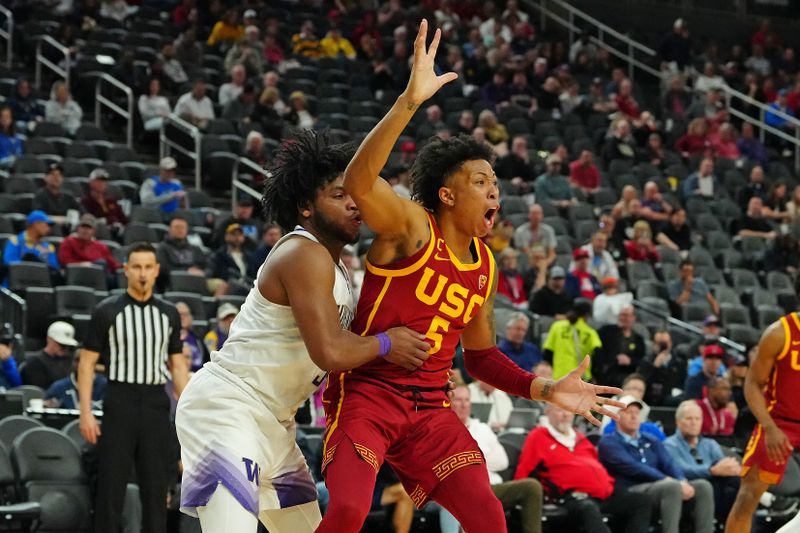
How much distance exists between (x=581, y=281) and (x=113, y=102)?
6651mm

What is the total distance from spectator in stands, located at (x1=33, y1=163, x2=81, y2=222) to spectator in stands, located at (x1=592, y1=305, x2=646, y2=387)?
5.69 metres

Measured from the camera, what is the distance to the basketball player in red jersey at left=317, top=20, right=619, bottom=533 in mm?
4781

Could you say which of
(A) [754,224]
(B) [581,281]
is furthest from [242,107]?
(A) [754,224]

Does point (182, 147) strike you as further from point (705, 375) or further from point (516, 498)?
point (516, 498)

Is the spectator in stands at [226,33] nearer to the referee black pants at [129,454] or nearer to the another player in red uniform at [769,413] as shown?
the referee black pants at [129,454]

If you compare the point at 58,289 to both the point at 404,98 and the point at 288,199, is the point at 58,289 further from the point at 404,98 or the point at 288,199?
the point at 404,98

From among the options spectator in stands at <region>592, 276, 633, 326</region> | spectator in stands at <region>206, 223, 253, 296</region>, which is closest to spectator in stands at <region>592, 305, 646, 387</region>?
spectator in stands at <region>592, 276, 633, 326</region>

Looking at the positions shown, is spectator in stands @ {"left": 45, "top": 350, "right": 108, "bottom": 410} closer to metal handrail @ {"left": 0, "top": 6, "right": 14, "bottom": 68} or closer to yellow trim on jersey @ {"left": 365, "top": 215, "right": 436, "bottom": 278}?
yellow trim on jersey @ {"left": 365, "top": 215, "right": 436, "bottom": 278}

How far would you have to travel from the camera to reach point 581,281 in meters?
14.7

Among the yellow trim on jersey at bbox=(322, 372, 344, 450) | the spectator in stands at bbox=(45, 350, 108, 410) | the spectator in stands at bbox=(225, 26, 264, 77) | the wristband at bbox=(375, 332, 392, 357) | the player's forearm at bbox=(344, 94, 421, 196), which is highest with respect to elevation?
the player's forearm at bbox=(344, 94, 421, 196)

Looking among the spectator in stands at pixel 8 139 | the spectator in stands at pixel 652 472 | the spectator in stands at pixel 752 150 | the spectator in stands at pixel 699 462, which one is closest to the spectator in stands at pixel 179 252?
the spectator in stands at pixel 8 139

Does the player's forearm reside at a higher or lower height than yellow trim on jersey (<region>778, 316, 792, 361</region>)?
higher

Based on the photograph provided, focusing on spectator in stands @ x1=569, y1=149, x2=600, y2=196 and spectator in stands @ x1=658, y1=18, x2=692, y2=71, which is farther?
spectator in stands @ x1=658, y1=18, x2=692, y2=71

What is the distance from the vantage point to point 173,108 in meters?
16.8
